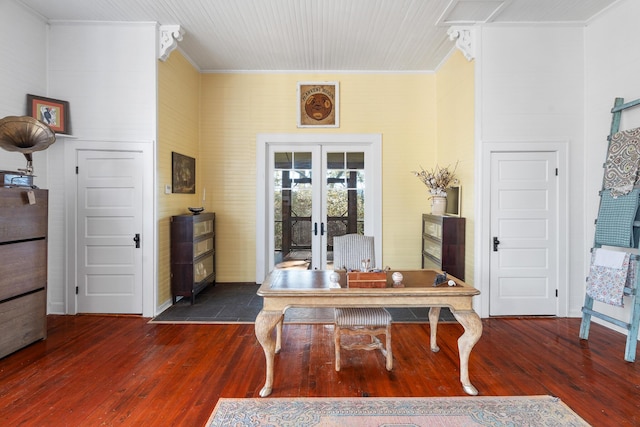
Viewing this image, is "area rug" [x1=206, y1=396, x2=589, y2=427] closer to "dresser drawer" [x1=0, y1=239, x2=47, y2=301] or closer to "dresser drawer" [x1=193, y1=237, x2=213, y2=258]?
"dresser drawer" [x1=0, y1=239, x2=47, y2=301]

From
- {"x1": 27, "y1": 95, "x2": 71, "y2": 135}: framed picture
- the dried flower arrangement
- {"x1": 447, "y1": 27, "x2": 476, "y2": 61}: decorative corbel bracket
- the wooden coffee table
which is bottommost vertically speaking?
the wooden coffee table

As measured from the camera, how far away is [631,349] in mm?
2799

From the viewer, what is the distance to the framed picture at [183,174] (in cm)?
433

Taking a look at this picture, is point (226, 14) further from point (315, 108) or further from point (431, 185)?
point (431, 185)

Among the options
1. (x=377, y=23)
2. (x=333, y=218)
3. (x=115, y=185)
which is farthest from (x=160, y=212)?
(x=377, y=23)

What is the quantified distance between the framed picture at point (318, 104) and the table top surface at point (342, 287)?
3.14m

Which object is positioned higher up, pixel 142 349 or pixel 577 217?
pixel 577 217

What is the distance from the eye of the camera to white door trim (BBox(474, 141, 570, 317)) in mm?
3838

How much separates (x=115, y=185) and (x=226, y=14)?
2.46m

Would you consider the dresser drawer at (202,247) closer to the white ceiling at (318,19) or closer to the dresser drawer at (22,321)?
the dresser drawer at (22,321)

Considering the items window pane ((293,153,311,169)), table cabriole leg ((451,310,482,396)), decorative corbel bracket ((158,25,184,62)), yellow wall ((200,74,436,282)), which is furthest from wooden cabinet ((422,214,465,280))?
decorative corbel bracket ((158,25,184,62))

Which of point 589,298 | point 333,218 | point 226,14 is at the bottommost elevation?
point 589,298

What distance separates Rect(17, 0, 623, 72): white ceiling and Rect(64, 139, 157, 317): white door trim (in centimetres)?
151

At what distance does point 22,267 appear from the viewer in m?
2.96
